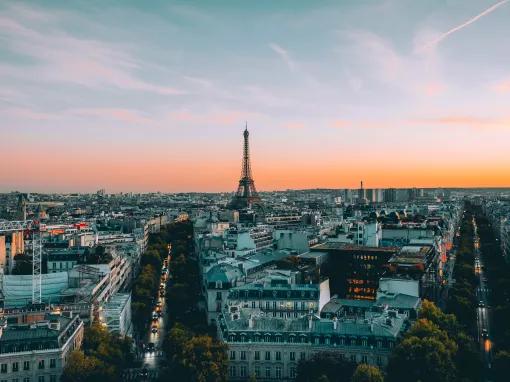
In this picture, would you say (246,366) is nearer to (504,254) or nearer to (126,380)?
(126,380)

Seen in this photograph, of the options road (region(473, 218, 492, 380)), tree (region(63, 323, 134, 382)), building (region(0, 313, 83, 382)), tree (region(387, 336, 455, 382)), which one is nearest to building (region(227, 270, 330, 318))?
tree (region(63, 323, 134, 382))

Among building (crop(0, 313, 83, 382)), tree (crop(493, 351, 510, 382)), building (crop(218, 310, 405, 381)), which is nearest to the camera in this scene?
building (crop(0, 313, 83, 382))

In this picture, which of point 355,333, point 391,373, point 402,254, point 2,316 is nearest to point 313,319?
point 355,333

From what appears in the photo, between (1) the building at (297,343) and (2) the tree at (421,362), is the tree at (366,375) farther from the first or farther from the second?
(1) the building at (297,343)

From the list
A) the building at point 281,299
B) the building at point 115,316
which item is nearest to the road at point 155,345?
the building at point 115,316

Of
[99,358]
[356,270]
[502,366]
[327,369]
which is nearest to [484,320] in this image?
[356,270]

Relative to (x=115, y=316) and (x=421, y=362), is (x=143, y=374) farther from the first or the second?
(x=421, y=362)

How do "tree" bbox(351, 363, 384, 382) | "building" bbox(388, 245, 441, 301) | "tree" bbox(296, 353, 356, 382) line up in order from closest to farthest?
"tree" bbox(351, 363, 384, 382)
"tree" bbox(296, 353, 356, 382)
"building" bbox(388, 245, 441, 301)

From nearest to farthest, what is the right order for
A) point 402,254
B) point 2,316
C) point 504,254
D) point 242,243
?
1. point 2,316
2. point 402,254
3. point 242,243
4. point 504,254

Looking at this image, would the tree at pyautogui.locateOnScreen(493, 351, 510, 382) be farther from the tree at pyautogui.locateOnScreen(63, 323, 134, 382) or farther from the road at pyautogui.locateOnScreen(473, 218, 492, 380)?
the tree at pyautogui.locateOnScreen(63, 323, 134, 382)
